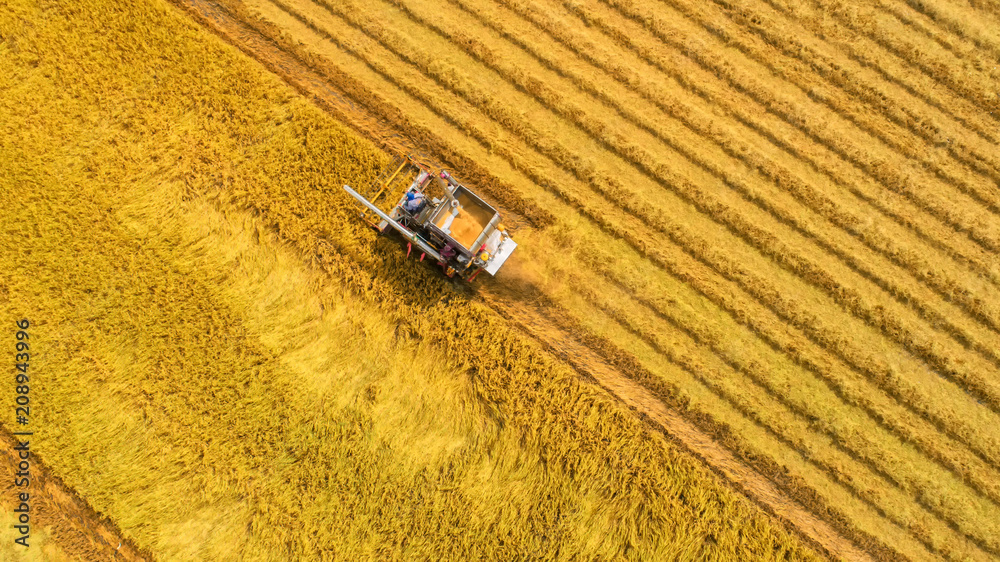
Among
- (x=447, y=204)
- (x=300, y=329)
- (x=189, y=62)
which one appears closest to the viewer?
(x=447, y=204)

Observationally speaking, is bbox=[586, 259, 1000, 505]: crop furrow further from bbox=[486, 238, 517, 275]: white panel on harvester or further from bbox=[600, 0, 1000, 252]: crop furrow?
bbox=[600, 0, 1000, 252]: crop furrow

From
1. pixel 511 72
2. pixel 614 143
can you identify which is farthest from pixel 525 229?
pixel 511 72

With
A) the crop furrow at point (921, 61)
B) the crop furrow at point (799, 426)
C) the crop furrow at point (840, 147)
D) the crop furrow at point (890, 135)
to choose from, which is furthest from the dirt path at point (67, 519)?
A: the crop furrow at point (921, 61)

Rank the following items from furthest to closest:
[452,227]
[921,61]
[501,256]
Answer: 1. [921,61]
2. [501,256]
3. [452,227]

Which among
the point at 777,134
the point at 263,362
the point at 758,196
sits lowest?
the point at 263,362

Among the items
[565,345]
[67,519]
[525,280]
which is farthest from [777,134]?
[67,519]

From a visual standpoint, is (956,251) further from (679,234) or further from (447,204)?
(447,204)

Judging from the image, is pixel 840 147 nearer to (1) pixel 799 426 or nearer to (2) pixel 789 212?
(2) pixel 789 212
